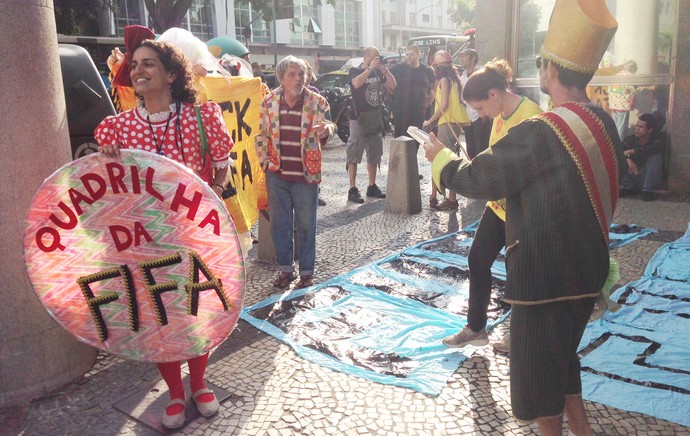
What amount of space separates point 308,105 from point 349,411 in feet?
7.98

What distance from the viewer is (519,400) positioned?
2.18m

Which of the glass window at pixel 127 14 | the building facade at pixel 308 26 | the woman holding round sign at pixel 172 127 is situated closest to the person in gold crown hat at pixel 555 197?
the woman holding round sign at pixel 172 127

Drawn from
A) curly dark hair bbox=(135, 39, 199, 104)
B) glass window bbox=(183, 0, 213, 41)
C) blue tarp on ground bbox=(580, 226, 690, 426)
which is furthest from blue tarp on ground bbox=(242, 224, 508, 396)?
glass window bbox=(183, 0, 213, 41)

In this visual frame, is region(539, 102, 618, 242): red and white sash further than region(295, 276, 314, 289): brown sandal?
No

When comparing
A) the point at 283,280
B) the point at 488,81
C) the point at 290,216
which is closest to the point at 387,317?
the point at 283,280

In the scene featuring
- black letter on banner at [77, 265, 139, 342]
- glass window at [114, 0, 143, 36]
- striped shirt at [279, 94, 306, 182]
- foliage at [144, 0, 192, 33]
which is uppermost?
glass window at [114, 0, 143, 36]

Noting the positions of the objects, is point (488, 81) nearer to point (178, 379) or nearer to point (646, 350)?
point (646, 350)

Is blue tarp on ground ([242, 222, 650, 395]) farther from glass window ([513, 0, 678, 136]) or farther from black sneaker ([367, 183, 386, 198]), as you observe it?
glass window ([513, 0, 678, 136])

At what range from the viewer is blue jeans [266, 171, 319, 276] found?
15.3 feet

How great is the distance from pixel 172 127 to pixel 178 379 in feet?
3.95

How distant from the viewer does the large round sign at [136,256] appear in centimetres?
242

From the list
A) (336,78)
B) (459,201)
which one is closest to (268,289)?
(459,201)

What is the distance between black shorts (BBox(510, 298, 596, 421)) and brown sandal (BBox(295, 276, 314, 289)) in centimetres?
267

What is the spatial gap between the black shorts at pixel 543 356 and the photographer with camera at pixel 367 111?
5469 mm
